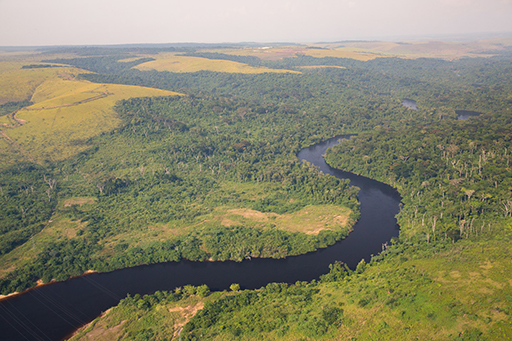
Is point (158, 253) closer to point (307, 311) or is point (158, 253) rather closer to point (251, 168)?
point (307, 311)

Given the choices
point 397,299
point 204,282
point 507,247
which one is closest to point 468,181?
point 507,247

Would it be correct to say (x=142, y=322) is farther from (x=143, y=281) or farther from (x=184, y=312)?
(x=143, y=281)

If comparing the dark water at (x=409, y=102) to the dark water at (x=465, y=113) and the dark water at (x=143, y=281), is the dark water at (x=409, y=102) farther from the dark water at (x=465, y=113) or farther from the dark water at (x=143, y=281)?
the dark water at (x=143, y=281)

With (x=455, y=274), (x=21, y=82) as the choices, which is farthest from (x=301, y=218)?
(x=21, y=82)

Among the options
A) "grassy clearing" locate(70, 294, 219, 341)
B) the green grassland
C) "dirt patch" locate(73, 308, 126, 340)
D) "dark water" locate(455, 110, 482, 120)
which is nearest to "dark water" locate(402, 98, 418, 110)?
"dark water" locate(455, 110, 482, 120)

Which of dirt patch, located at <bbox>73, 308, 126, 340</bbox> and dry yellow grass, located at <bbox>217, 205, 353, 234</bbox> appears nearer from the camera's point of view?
dirt patch, located at <bbox>73, 308, 126, 340</bbox>

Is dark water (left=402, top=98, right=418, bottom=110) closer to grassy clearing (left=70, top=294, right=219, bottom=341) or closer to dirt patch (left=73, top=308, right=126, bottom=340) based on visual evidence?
grassy clearing (left=70, top=294, right=219, bottom=341)
